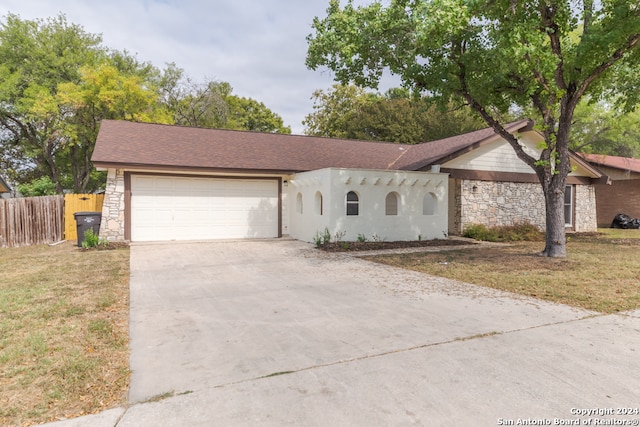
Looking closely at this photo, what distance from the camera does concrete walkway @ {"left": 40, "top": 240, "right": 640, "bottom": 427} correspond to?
102 inches

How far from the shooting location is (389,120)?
3062 centimetres

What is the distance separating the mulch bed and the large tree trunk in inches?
134

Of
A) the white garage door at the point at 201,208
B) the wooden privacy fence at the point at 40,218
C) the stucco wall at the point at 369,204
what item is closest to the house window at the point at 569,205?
the stucco wall at the point at 369,204

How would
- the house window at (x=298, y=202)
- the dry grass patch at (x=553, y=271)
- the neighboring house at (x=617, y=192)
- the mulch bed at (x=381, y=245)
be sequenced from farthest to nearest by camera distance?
the neighboring house at (x=617, y=192) < the house window at (x=298, y=202) < the mulch bed at (x=381, y=245) < the dry grass patch at (x=553, y=271)

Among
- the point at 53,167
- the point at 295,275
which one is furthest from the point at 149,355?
the point at 53,167

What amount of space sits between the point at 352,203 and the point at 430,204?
421cm

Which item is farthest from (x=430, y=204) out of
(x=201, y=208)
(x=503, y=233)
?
(x=201, y=208)

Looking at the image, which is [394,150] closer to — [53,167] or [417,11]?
[417,11]

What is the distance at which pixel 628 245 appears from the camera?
12336mm

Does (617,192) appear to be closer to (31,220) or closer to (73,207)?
(73,207)

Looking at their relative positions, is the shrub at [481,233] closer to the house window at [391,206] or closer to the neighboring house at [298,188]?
the neighboring house at [298,188]

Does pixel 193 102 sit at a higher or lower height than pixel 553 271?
higher

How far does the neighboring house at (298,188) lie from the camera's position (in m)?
12.5

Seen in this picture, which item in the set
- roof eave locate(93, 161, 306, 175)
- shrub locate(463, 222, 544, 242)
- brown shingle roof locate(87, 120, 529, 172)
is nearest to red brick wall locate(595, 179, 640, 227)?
shrub locate(463, 222, 544, 242)
